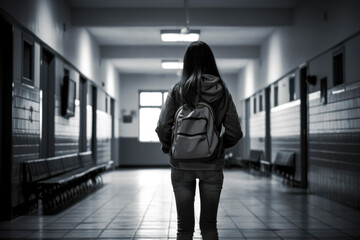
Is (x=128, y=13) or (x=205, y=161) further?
(x=128, y=13)

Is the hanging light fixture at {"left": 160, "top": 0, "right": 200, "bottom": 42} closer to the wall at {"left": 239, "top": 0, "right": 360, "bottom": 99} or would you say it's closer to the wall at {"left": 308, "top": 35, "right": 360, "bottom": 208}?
the wall at {"left": 239, "top": 0, "right": 360, "bottom": 99}

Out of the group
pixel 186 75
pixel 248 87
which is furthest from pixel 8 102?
pixel 248 87

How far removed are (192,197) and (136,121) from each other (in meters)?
17.1

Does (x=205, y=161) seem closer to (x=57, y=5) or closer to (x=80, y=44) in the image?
(x=57, y=5)

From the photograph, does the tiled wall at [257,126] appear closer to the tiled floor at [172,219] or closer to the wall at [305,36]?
the wall at [305,36]

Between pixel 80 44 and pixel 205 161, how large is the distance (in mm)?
9310

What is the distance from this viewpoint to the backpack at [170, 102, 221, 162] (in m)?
2.51

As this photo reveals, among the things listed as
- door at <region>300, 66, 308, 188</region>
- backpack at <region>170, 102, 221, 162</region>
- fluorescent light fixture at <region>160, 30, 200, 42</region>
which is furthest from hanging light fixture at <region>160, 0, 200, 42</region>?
backpack at <region>170, 102, 221, 162</region>

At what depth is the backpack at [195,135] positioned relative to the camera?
251 centimetres

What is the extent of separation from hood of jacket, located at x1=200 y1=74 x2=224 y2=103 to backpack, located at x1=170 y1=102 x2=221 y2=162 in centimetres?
4

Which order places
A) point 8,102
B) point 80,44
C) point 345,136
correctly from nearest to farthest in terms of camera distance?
1. point 8,102
2. point 345,136
3. point 80,44

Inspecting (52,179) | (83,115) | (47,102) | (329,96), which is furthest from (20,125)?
(83,115)

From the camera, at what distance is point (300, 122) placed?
999 centimetres

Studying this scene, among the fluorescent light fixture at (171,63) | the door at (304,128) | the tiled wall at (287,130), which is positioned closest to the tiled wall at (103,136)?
the fluorescent light fixture at (171,63)
